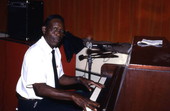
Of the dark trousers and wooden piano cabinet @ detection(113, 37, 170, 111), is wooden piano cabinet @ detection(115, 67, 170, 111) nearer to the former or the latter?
wooden piano cabinet @ detection(113, 37, 170, 111)

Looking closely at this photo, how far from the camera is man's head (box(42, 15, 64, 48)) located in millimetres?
2160

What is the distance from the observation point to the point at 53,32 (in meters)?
2.18

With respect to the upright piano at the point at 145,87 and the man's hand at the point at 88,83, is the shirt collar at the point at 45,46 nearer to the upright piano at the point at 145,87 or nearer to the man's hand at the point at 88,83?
the man's hand at the point at 88,83

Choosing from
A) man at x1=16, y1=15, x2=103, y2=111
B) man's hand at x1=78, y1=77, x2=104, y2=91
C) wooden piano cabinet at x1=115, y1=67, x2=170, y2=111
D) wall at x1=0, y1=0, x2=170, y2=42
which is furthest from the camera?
wall at x1=0, y1=0, x2=170, y2=42

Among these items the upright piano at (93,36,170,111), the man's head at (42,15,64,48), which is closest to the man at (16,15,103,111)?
the man's head at (42,15,64,48)

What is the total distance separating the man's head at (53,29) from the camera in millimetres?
2160

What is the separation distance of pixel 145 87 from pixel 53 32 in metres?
1.14

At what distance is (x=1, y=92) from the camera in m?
3.46

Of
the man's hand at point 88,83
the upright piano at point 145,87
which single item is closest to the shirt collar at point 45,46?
the man's hand at point 88,83

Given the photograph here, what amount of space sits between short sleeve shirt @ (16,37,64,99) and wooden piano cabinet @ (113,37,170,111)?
0.86 metres

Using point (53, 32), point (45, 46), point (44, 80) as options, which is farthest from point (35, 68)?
point (53, 32)

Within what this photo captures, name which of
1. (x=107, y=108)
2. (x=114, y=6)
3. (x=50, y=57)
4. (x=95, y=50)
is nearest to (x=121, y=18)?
(x=114, y=6)

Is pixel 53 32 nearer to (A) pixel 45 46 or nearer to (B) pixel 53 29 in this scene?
(B) pixel 53 29

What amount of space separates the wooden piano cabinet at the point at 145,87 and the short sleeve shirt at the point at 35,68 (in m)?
0.86
